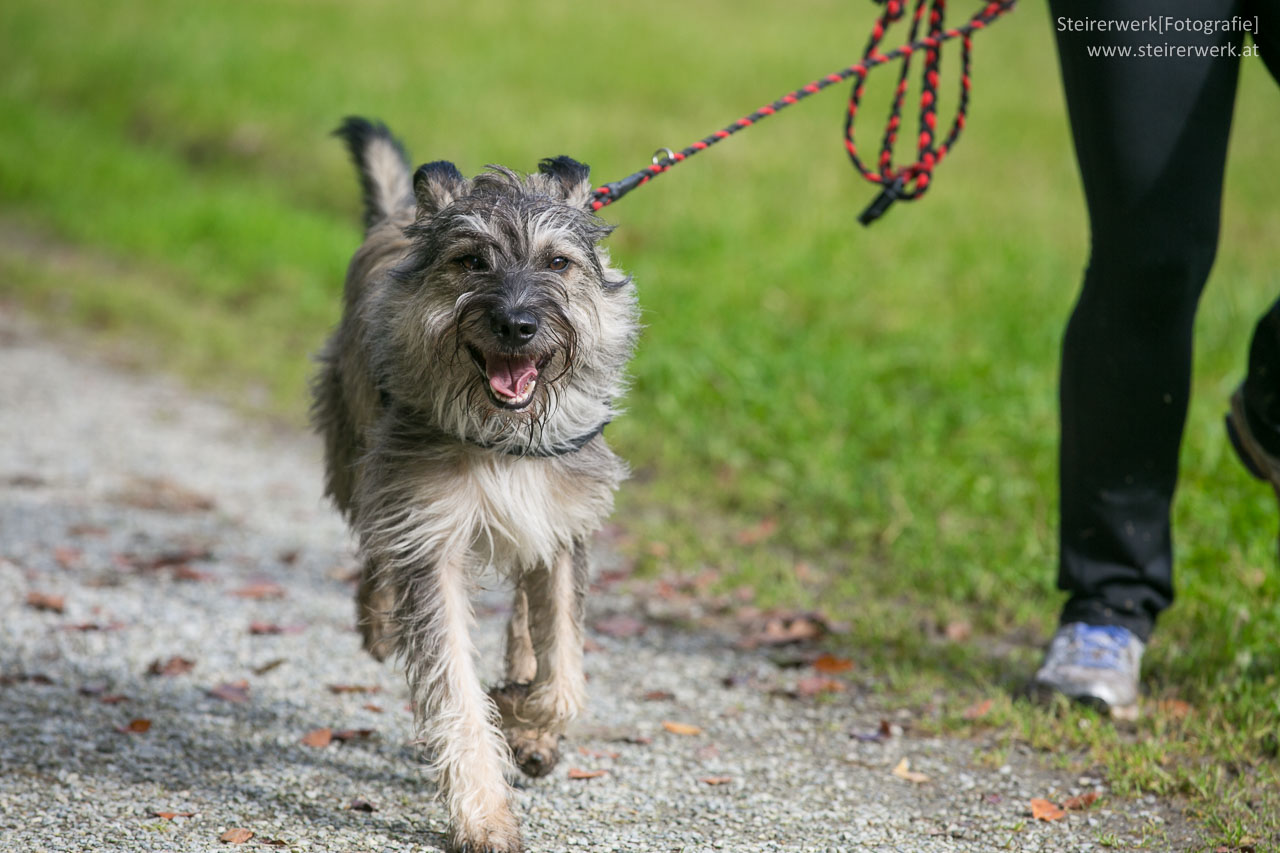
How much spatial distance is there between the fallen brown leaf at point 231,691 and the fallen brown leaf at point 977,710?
7.67ft

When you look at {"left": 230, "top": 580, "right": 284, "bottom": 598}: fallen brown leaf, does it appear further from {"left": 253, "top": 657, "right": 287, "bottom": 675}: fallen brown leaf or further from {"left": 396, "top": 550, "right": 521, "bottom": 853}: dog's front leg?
{"left": 396, "top": 550, "right": 521, "bottom": 853}: dog's front leg

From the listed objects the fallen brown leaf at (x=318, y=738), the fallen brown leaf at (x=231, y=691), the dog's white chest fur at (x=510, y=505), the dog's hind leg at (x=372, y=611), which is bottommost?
the fallen brown leaf at (x=318, y=738)

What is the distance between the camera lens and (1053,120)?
14117 mm

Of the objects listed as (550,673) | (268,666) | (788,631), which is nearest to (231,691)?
(268,666)

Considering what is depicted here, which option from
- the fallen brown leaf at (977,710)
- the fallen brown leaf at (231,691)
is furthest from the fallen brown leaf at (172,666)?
the fallen brown leaf at (977,710)

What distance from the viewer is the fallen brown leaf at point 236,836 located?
3.17 meters

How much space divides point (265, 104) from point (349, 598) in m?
10.1

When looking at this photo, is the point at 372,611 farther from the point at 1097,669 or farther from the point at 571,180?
the point at 1097,669

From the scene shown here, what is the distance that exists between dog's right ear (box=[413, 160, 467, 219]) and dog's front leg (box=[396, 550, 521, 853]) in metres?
0.92

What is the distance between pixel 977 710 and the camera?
427 centimetres

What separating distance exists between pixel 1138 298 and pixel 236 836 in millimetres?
2990

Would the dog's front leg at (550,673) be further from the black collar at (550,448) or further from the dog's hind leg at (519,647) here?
the black collar at (550,448)

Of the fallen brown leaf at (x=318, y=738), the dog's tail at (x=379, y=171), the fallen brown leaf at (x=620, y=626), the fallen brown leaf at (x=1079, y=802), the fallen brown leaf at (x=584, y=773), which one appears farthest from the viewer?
the fallen brown leaf at (x=620, y=626)

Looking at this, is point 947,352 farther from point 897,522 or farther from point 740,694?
point 740,694
